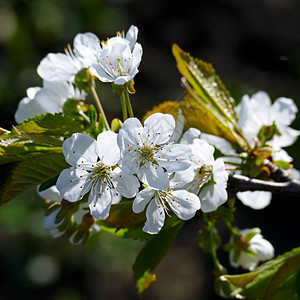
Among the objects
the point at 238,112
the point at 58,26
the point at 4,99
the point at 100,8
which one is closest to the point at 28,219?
the point at 4,99

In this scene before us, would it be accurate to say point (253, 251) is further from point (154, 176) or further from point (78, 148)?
point (78, 148)

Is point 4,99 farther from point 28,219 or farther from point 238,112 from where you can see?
point 238,112

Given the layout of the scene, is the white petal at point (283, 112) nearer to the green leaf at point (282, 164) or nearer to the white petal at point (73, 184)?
the green leaf at point (282, 164)

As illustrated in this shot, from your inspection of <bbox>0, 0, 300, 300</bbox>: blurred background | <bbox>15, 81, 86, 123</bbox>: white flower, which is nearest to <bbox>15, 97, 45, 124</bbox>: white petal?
<bbox>15, 81, 86, 123</bbox>: white flower

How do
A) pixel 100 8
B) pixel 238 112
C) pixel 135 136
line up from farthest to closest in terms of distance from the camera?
pixel 100 8 → pixel 238 112 → pixel 135 136

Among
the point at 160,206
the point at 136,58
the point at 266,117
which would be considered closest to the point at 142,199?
the point at 160,206

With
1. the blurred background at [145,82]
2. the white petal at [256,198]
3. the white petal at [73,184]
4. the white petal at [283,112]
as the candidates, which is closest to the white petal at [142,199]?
the white petal at [73,184]

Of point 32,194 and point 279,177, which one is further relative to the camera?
point 32,194
